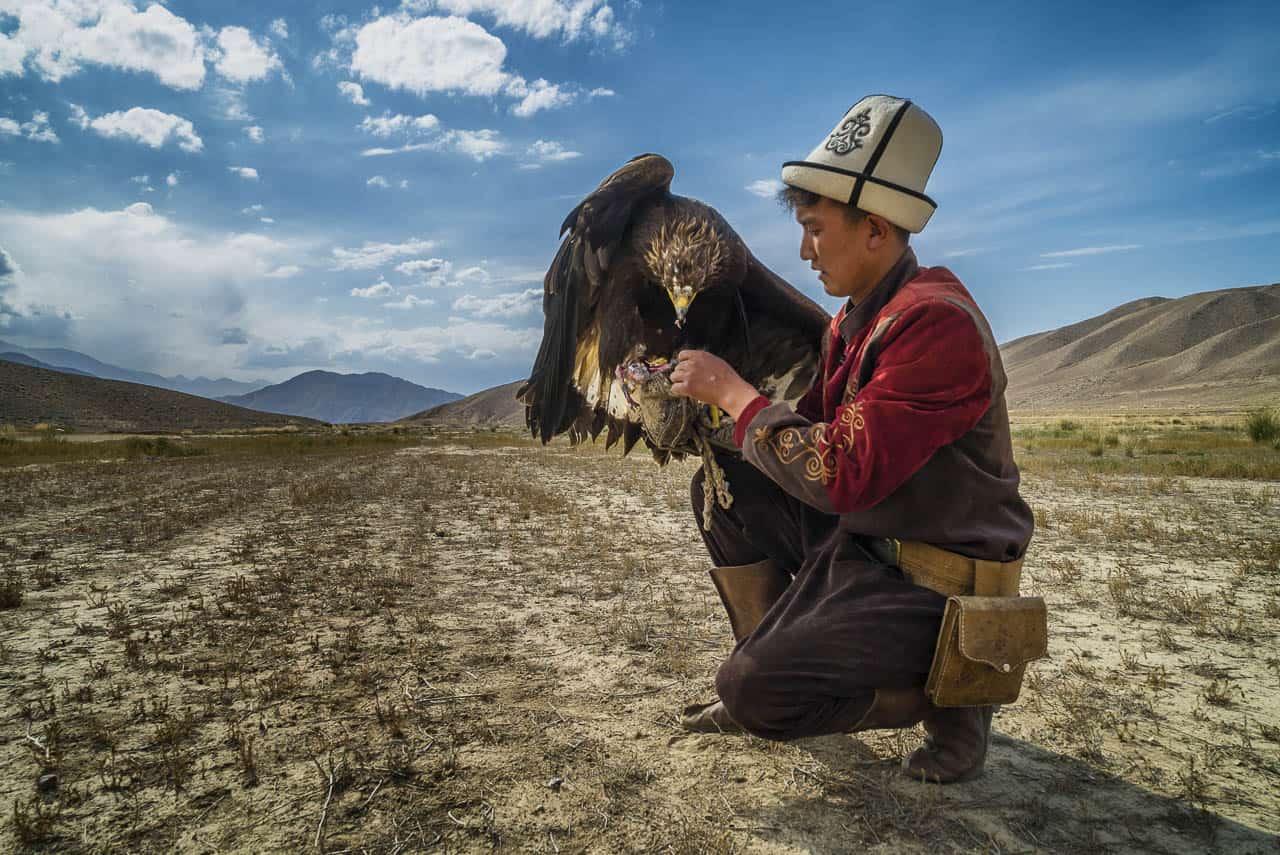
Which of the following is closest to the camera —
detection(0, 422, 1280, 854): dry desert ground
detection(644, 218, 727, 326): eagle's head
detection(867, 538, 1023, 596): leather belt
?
detection(867, 538, 1023, 596): leather belt

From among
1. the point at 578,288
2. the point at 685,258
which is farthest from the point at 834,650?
the point at 578,288

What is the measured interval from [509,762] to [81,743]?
68.0 inches

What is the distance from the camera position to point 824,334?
3.88 meters

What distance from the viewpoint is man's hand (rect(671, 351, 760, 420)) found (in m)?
2.17

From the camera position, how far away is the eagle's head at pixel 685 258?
3.69 m

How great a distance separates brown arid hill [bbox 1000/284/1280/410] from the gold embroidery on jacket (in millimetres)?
66562

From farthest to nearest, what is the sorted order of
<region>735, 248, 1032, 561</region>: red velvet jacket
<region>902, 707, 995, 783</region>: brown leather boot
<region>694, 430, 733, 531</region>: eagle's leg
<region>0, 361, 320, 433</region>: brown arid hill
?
1. <region>0, 361, 320, 433</region>: brown arid hill
2. <region>694, 430, 733, 531</region>: eagle's leg
3. <region>902, 707, 995, 783</region>: brown leather boot
4. <region>735, 248, 1032, 561</region>: red velvet jacket

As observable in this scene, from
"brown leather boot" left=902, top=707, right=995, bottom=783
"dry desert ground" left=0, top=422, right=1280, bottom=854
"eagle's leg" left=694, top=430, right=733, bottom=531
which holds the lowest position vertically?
"dry desert ground" left=0, top=422, right=1280, bottom=854

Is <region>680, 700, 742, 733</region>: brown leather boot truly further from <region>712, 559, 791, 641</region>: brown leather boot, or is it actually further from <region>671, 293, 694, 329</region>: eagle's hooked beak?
<region>671, 293, 694, 329</region>: eagle's hooked beak

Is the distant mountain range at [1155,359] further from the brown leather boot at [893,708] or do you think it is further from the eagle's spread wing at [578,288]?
the brown leather boot at [893,708]

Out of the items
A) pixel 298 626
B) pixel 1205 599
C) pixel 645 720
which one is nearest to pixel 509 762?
pixel 645 720

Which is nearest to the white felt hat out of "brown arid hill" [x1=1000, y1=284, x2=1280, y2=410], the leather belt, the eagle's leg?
the leather belt

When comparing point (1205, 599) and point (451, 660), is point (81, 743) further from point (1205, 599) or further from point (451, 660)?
point (1205, 599)

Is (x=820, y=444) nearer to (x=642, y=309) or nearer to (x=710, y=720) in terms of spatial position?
(x=710, y=720)
